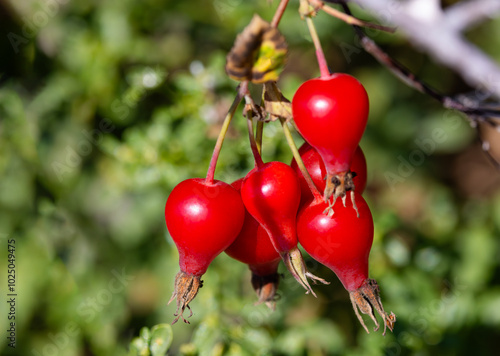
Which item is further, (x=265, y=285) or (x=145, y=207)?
(x=145, y=207)

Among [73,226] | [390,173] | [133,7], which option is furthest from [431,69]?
[73,226]

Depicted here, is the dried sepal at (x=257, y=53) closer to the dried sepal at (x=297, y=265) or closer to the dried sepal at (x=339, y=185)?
the dried sepal at (x=339, y=185)

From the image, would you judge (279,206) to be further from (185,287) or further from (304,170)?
(185,287)

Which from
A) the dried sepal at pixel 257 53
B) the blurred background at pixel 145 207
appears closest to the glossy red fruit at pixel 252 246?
the dried sepal at pixel 257 53

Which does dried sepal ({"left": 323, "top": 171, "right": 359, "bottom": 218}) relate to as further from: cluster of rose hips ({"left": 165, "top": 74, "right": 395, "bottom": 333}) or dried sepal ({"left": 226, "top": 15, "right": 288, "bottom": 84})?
dried sepal ({"left": 226, "top": 15, "right": 288, "bottom": 84})

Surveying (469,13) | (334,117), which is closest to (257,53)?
(334,117)

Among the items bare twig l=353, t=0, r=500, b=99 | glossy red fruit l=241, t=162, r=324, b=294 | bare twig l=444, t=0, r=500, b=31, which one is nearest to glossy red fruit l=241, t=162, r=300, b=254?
glossy red fruit l=241, t=162, r=324, b=294

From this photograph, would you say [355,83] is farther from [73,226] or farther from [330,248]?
[73,226]
